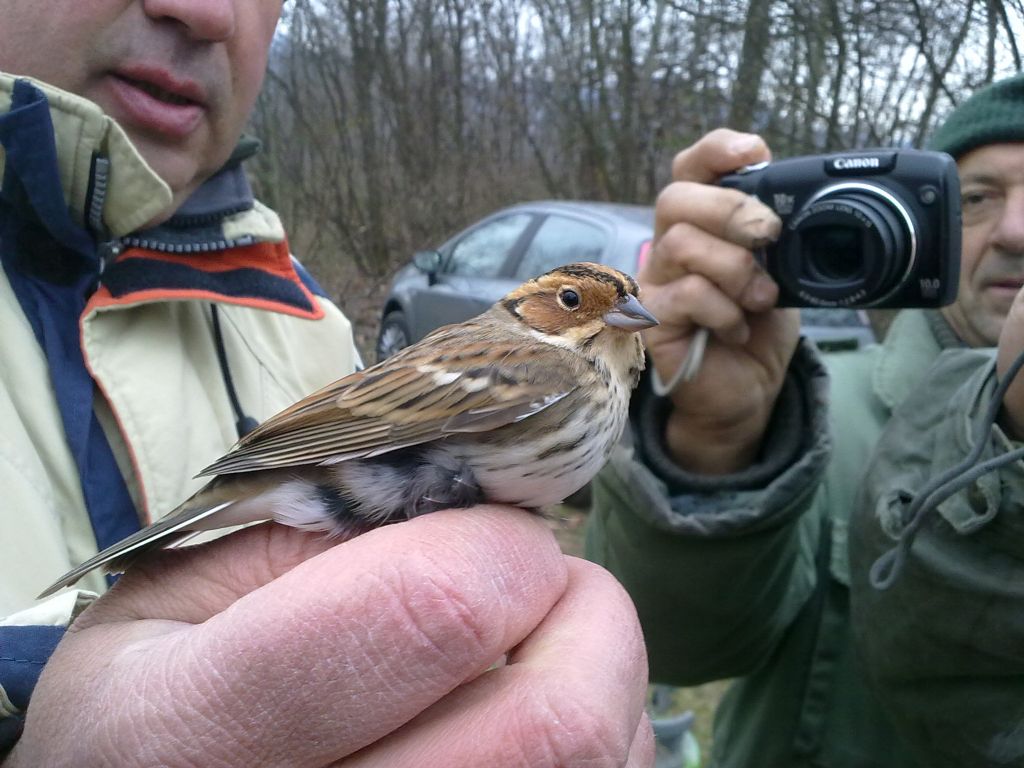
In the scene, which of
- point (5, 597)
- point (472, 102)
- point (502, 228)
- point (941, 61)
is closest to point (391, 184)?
point (472, 102)

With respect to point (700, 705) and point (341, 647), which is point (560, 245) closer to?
point (700, 705)

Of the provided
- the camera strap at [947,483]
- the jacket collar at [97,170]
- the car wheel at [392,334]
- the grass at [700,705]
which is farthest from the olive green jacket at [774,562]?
the car wheel at [392,334]

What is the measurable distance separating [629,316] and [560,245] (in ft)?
15.2

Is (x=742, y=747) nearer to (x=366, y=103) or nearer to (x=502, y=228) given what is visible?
(x=502, y=228)

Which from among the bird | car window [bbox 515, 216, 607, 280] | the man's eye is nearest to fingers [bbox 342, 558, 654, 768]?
the bird

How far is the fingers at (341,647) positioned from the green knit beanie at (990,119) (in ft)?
5.91

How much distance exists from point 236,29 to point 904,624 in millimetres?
1816

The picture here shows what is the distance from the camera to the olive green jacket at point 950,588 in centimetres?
148

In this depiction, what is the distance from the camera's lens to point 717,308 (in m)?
1.97

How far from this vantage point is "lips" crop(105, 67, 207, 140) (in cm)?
166

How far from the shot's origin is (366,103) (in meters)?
13.4

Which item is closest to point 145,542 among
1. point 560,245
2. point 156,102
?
point 156,102

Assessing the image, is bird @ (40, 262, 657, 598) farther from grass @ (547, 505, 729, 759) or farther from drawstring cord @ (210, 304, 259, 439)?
grass @ (547, 505, 729, 759)

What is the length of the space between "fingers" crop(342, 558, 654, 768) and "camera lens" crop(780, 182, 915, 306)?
3.78 ft
